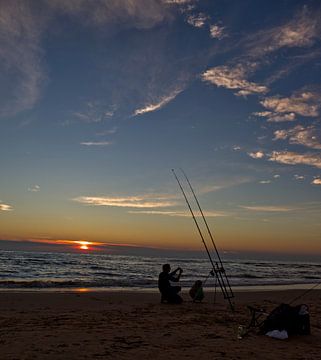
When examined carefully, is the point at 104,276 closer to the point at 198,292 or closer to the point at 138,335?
the point at 198,292

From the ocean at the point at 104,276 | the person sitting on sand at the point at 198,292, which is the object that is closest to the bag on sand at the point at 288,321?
the person sitting on sand at the point at 198,292

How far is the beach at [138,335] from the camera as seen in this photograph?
6.04 meters

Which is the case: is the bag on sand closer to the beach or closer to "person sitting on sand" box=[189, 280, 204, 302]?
the beach

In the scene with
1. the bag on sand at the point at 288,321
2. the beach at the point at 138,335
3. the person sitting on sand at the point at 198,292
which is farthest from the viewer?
the person sitting on sand at the point at 198,292

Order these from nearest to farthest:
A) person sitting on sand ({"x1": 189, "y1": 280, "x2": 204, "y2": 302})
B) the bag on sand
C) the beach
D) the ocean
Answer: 1. the beach
2. the bag on sand
3. person sitting on sand ({"x1": 189, "y1": 280, "x2": 204, "y2": 302})
4. the ocean

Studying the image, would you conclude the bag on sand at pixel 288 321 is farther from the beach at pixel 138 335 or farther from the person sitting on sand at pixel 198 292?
the person sitting on sand at pixel 198 292

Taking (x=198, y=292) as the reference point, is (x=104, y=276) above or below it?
below

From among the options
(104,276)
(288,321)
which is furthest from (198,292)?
(104,276)

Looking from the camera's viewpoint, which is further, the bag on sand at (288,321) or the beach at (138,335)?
the bag on sand at (288,321)

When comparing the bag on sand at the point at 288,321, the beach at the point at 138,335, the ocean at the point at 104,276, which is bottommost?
the ocean at the point at 104,276

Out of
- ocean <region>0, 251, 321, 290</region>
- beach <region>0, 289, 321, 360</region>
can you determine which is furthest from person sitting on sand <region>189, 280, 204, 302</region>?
ocean <region>0, 251, 321, 290</region>

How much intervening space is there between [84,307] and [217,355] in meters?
6.21

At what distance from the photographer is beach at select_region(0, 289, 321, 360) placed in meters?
6.04

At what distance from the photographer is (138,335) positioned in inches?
285
